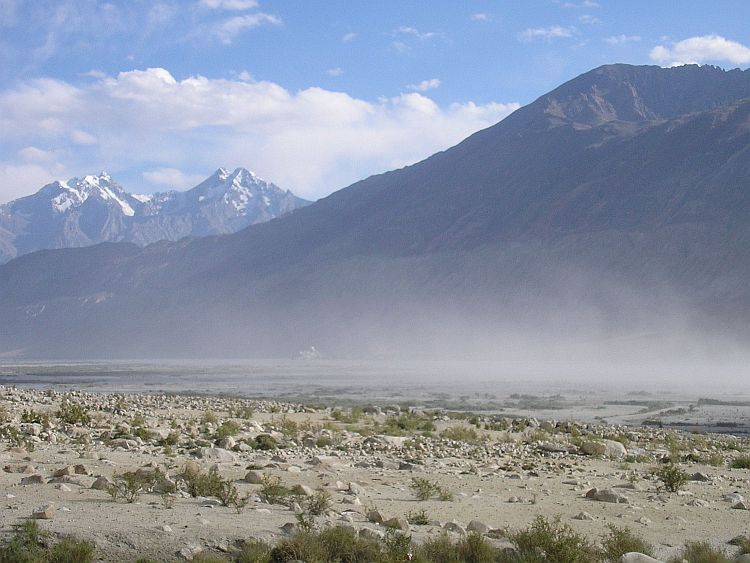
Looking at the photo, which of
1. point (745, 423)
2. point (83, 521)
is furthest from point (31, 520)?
point (745, 423)

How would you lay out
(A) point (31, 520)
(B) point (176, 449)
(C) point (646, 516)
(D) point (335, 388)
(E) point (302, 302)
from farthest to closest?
(E) point (302, 302), (D) point (335, 388), (B) point (176, 449), (C) point (646, 516), (A) point (31, 520)

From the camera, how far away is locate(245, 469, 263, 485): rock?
11.3 meters

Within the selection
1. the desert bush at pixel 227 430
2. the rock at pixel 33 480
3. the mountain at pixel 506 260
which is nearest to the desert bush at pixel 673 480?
the desert bush at pixel 227 430

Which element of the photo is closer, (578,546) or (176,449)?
(578,546)

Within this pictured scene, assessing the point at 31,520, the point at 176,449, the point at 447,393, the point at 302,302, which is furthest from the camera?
the point at 302,302

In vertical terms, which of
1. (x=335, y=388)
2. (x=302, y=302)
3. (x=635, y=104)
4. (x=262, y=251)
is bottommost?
(x=335, y=388)

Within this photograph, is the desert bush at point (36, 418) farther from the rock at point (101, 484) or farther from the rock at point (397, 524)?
the rock at point (397, 524)

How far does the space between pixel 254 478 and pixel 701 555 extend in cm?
572

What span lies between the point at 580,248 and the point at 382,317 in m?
29.1

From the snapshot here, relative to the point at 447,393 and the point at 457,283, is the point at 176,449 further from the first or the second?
the point at 457,283

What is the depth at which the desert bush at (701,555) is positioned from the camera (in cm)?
827

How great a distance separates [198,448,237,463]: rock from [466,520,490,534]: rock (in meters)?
5.63

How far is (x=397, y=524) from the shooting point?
352 inches

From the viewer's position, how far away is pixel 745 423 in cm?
2719
